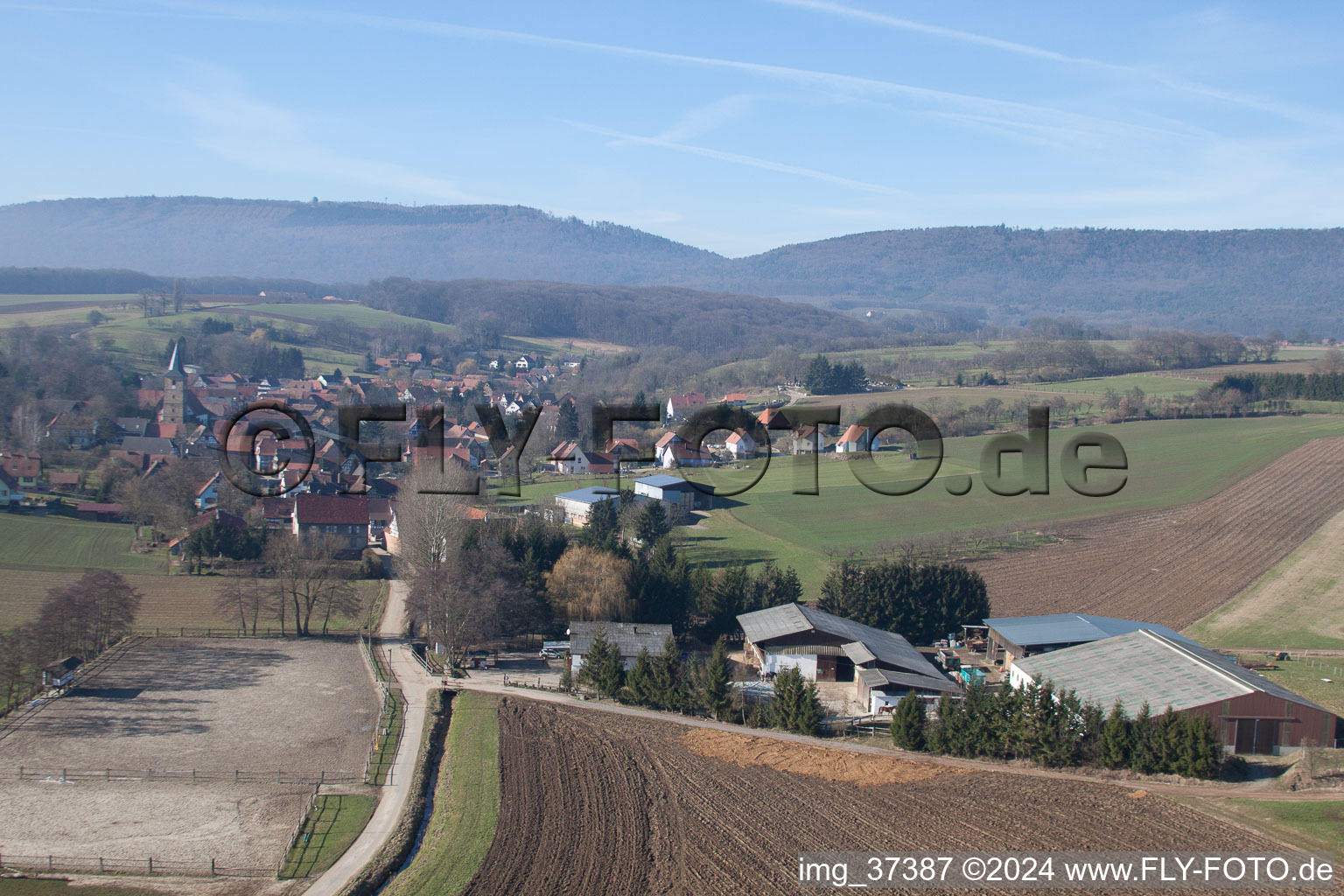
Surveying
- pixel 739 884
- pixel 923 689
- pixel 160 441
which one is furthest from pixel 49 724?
pixel 160 441

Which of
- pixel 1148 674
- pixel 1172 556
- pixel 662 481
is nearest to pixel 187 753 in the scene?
pixel 1148 674

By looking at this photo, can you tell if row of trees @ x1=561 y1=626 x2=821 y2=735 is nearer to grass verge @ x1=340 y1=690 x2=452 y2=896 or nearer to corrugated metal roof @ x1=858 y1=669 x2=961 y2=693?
corrugated metal roof @ x1=858 y1=669 x2=961 y2=693

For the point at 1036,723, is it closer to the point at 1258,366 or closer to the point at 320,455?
the point at 320,455

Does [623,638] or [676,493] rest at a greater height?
[676,493]

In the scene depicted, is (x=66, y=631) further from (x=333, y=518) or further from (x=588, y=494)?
(x=588, y=494)

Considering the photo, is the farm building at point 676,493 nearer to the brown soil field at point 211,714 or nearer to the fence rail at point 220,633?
the fence rail at point 220,633

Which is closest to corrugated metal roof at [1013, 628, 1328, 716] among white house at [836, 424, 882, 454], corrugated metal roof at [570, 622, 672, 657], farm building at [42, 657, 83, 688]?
corrugated metal roof at [570, 622, 672, 657]

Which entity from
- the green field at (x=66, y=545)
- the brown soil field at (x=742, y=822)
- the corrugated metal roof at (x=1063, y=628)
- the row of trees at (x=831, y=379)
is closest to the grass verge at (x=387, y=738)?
the brown soil field at (x=742, y=822)
